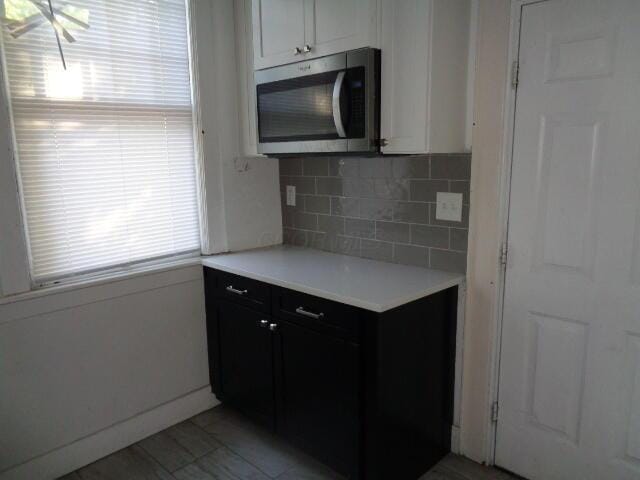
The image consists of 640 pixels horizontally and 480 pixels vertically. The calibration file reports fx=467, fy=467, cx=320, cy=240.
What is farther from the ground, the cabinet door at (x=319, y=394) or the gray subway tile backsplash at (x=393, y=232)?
the gray subway tile backsplash at (x=393, y=232)

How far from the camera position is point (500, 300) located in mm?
1989

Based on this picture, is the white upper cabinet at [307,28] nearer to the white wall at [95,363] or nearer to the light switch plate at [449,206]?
the light switch plate at [449,206]

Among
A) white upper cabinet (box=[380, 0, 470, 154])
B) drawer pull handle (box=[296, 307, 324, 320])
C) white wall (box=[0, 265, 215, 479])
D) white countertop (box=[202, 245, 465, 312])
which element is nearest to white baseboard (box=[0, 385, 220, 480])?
white wall (box=[0, 265, 215, 479])

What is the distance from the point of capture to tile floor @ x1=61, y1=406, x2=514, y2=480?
211 cm

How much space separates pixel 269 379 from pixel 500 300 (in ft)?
3.67

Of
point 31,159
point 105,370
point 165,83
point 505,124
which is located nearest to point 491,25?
point 505,124

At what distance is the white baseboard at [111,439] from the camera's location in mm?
2068

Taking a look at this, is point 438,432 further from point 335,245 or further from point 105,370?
point 105,370

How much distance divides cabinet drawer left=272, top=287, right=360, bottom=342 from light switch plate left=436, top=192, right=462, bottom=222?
0.66 metres

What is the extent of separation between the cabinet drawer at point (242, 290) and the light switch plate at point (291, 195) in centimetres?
65

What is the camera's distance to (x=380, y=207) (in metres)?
2.36

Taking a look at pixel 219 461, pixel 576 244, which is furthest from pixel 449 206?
pixel 219 461

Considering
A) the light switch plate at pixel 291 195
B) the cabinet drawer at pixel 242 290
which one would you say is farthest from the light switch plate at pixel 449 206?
the light switch plate at pixel 291 195

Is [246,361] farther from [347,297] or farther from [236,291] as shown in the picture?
[347,297]
